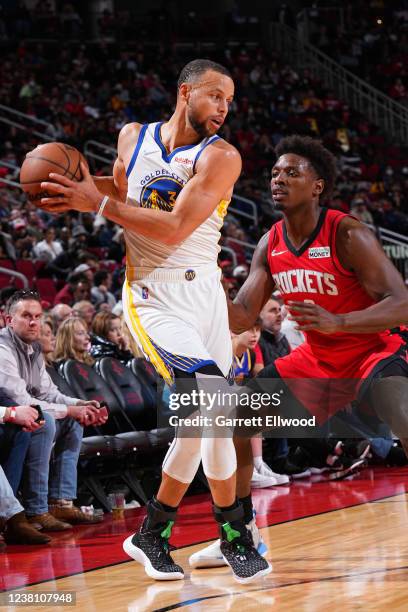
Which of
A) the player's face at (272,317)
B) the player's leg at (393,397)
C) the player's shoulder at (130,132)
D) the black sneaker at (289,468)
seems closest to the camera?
the player's leg at (393,397)

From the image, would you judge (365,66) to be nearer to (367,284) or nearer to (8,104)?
(8,104)

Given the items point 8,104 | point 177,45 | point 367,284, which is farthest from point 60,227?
point 177,45

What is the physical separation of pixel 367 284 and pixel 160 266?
3.12 feet

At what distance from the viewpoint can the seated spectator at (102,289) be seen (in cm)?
1108

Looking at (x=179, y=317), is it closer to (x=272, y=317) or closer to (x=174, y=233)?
(x=174, y=233)

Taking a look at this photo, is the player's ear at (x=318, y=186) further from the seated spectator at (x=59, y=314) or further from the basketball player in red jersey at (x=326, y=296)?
the seated spectator at (x=59, y=314)

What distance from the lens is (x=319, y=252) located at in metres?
4.76

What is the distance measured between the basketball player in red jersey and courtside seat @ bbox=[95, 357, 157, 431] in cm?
302

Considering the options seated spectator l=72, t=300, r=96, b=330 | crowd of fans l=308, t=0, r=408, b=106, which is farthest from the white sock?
crowd of fans l=308, t=0, r=408, b=106

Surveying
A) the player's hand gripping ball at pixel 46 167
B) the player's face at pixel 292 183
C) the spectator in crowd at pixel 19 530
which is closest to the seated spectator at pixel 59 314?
the spectator in crowd at pixel 19 530

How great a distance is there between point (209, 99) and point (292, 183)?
62cm

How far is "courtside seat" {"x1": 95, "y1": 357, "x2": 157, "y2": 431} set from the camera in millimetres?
7949

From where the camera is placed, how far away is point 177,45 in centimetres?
2378

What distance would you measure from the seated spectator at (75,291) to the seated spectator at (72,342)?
2.83m
